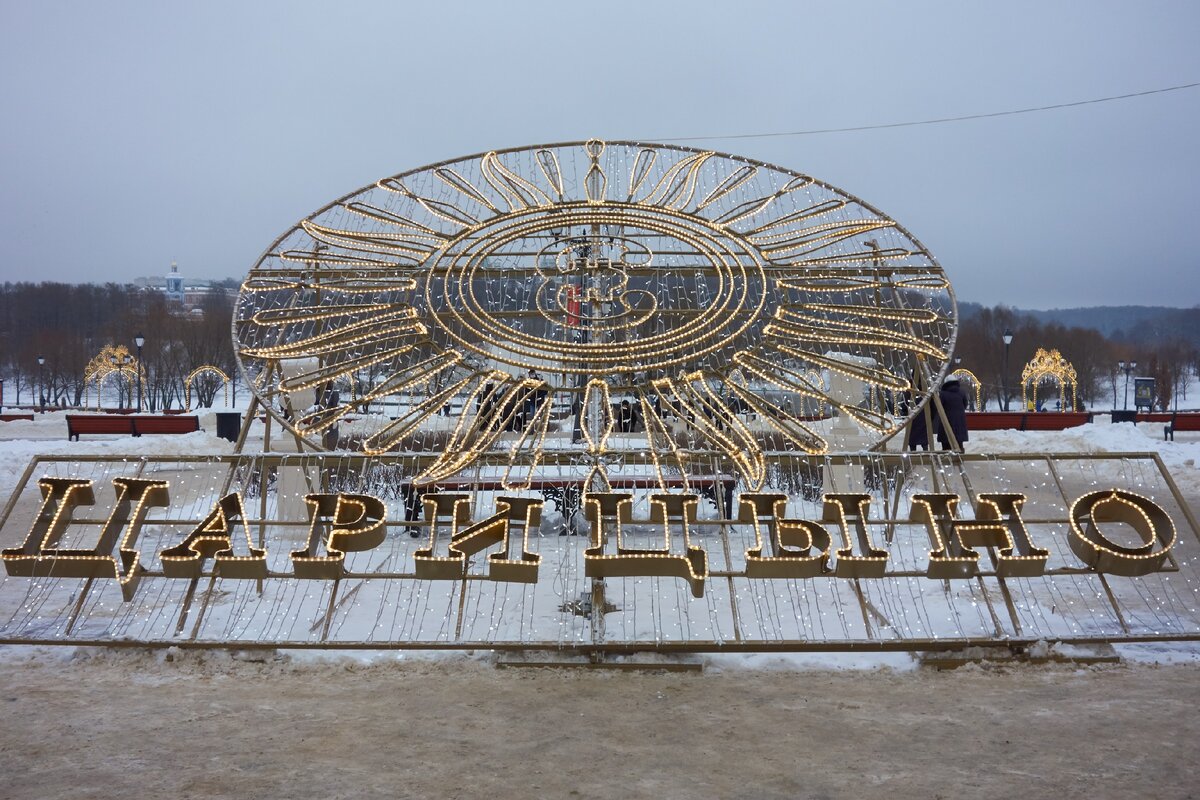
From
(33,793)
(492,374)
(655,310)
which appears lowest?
(33,793)

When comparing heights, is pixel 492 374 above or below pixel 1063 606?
above

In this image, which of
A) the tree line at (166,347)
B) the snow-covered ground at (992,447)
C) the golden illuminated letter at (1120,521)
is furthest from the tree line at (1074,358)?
the golden illuminated letter at (1120,521)

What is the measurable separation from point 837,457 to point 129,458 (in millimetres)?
4765

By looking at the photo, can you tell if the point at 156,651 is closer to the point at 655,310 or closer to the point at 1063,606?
the point at 655,310

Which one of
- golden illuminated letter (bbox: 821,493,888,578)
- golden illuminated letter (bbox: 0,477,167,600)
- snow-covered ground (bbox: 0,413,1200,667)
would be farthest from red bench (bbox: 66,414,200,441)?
golden illuminated letter (bbox: 821,493,888,578)

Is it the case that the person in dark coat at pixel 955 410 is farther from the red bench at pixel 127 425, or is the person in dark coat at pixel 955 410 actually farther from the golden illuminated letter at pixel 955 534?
the red bench at pixel 127 425

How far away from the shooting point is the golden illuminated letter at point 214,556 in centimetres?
544

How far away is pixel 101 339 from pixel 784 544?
5050cm

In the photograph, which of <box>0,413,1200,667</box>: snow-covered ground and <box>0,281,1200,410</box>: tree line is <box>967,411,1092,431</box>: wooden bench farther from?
<box>0,281,1200,410</box>: tree line

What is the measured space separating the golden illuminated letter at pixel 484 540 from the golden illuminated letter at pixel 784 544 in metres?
1.25

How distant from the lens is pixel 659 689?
5363 millimetres

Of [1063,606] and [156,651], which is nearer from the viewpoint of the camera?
[156,651]

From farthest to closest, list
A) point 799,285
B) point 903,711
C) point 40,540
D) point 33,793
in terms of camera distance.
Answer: point 799,285
point 40,540
point 903,711
point 33,793

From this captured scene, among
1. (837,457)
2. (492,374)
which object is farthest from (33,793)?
(837,457)
